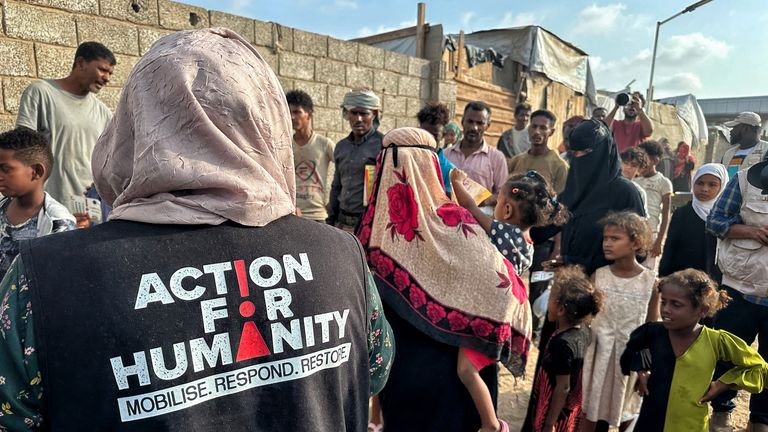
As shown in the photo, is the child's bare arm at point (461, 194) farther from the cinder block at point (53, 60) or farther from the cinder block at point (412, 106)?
the cinder block at point (412, 106)

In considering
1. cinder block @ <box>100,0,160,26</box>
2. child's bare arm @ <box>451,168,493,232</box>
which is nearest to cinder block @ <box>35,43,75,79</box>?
cinder block @ <box>100,0,160,26</box>

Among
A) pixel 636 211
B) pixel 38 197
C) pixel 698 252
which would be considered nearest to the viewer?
pixel 38 197

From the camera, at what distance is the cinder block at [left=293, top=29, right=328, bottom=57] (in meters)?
5.56

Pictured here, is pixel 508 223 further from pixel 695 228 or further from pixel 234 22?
pixel 234 22

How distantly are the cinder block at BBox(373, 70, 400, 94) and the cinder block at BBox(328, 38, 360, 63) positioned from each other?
1.34 feet

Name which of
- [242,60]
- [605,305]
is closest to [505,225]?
[605,305]

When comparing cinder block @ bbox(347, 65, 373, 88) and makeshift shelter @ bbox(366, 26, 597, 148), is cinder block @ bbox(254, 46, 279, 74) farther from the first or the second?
makeshift shelter @ bbox(366, 26, 597, 148)

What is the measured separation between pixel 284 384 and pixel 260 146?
433 mm

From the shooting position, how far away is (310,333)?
0.87 m

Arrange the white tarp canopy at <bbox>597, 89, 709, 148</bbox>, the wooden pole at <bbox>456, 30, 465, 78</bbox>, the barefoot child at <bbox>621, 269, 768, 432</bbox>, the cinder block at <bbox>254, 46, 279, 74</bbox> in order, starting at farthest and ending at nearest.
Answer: the white tarp canopy at <bbox>597, 89, 709, 148</bbox>
the wooden pole at <bbox>456, 30, 465, 78</bbox>
the cinder block at <bbox>254, 46, 279, 74</bbox>
the barefoot child at <bbox>621, 269, 768, 432</bbox>

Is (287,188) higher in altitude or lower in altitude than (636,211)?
higher

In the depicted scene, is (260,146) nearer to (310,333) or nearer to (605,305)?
(310,333)

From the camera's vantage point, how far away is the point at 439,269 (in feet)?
5.92

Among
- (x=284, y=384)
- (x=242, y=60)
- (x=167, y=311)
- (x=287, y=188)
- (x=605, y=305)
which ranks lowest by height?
(x=605, y=305)
